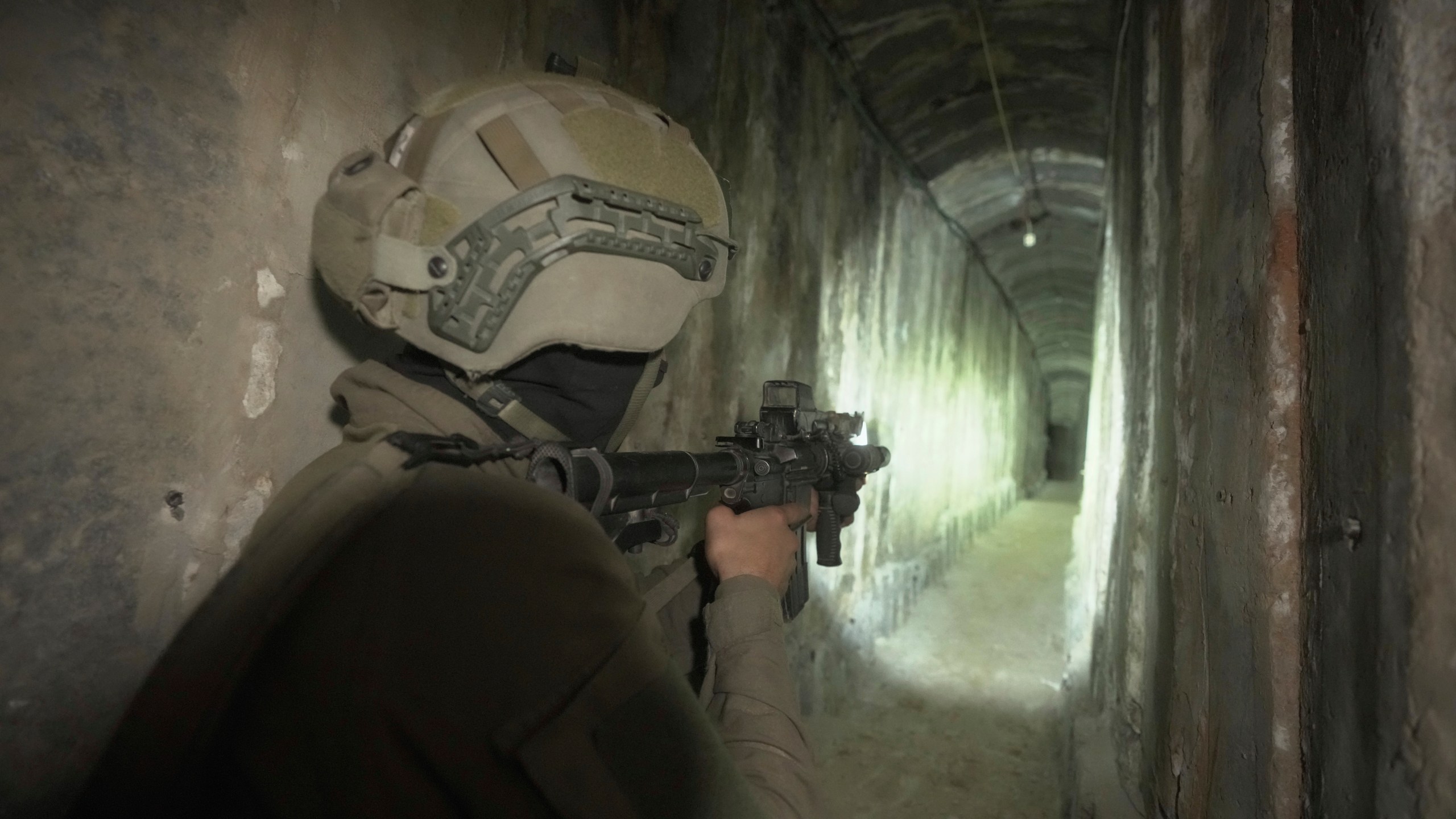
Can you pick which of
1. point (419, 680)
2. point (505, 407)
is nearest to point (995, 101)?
Answer: point (505, 407)

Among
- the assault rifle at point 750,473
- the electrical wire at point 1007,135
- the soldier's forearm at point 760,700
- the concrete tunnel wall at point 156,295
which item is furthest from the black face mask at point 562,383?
the electrical wire at point 1007,135

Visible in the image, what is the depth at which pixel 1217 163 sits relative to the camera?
1.56 metres

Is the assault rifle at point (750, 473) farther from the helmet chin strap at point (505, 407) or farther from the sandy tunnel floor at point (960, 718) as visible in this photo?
the sandy tunnel floor at point (960, 718)

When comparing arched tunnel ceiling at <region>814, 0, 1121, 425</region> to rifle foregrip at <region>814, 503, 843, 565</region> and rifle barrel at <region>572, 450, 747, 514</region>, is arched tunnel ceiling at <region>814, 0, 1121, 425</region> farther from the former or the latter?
rifle barrel at <region>572, 450, 747, 514</region>

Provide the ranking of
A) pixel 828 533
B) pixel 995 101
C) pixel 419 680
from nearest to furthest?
pixel 419 680, pixel 828 533, pixel 995 101

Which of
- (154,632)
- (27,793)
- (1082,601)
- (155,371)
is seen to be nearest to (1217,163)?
(155,371)

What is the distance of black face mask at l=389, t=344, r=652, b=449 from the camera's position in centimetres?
127

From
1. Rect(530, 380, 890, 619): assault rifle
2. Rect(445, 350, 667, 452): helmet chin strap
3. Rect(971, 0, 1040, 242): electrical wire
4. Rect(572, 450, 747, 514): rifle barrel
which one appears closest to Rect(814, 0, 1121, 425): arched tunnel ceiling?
Rect(971, 0, 1040, 242): electrical wire

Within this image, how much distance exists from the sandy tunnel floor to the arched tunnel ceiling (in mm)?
3634

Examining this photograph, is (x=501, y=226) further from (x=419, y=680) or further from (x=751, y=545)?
(x=751, y=545)

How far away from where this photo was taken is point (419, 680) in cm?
79

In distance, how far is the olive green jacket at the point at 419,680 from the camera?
0.78 meters

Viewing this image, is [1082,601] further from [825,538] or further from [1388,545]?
[1388,545]

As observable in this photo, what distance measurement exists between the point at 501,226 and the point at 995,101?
14.2ft
